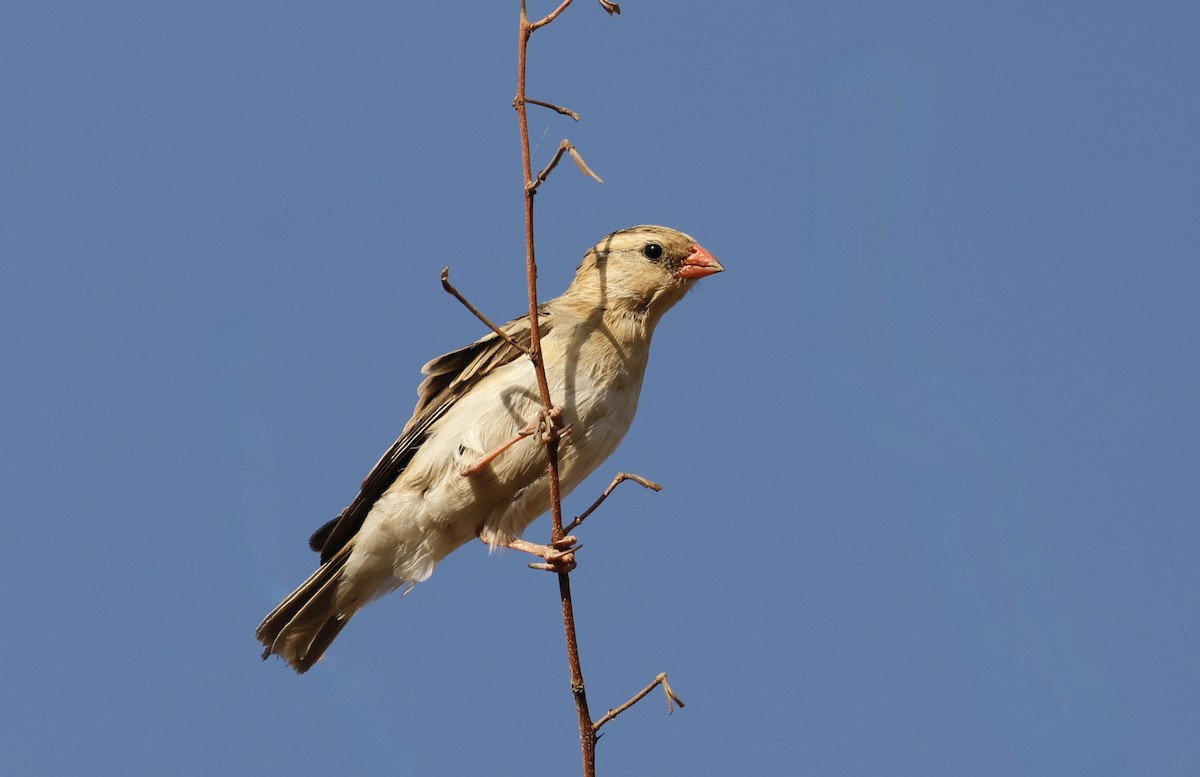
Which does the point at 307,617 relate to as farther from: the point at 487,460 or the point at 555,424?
the point at 555,424

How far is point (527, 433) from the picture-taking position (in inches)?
187

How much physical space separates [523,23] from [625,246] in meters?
2.50

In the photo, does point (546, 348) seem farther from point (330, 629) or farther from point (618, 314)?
point (330, 629)

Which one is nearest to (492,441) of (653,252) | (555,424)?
(555,424)

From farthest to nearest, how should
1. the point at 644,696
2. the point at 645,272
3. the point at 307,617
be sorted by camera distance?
the point at 645,272, the point at 307,617, the point at 644,696

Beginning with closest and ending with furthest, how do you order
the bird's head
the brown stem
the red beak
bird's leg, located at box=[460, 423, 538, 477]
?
the brown stem
bird's leg, located at box=[460, 423, 538, 477]
the bird's head
the red beak

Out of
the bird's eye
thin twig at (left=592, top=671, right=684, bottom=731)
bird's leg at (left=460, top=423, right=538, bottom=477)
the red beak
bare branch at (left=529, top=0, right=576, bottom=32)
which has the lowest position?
thin twig at (left=592, top=671, right=684, bottom=731)

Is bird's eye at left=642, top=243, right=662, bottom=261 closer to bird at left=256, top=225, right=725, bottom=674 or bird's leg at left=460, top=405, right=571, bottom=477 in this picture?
bird at left=256, top=225, right=725, bottom=674

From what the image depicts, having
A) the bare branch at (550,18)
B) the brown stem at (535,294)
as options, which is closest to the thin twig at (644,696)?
the brown stem at (535,294)

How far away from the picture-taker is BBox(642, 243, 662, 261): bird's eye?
6.01 meters

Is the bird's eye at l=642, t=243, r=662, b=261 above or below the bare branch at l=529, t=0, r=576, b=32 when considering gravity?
below

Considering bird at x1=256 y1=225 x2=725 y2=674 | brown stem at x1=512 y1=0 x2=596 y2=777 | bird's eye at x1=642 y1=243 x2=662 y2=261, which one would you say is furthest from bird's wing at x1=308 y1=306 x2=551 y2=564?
brown stem at x1=512 y1=0 x2=596 y2=777

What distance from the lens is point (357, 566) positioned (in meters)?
5.66

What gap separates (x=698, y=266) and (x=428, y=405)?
1411 mm
